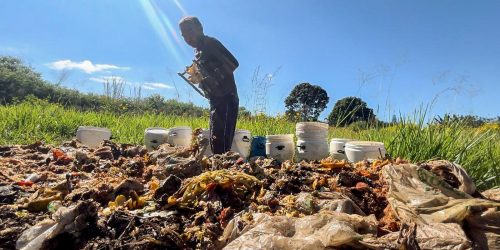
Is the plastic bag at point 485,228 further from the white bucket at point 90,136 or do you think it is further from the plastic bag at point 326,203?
the white bucket at point 90,136

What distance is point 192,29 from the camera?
5.38m

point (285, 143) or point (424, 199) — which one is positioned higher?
point (285, 143)

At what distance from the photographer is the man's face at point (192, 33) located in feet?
17.6

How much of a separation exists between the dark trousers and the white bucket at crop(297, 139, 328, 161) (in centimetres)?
95

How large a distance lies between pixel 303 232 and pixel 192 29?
12.7ft

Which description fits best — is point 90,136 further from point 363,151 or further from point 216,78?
point 363,151

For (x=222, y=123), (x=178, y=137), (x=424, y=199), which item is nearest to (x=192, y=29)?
(x=222, y=123)

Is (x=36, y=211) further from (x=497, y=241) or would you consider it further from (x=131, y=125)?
(x=131, y=125)

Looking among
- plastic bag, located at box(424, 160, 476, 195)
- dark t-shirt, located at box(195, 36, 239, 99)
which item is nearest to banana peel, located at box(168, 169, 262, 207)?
plastic bag, located at box(424, 160, 476, 195)

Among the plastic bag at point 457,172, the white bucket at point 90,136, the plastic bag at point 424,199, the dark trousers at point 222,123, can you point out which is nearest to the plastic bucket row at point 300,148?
the dark trousers at point 222,123

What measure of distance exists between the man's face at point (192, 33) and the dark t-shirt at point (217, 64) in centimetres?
8

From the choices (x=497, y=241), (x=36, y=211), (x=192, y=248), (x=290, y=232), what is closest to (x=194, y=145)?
(x=36, y=211)

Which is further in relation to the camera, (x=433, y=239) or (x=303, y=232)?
(x=303, y=232)

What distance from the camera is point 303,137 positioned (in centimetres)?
502
